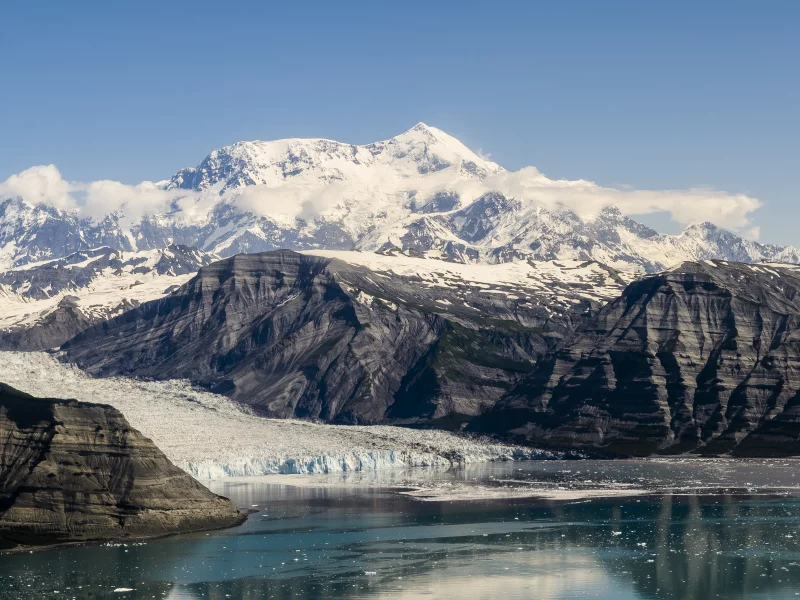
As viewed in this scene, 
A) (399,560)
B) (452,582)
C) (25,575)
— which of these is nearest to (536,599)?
(452,582)

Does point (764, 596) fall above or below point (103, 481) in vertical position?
below

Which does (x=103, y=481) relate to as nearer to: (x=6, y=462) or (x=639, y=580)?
(x=6, y=462)

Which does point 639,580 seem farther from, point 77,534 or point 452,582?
point 77,534

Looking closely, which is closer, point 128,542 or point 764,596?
point 764,596

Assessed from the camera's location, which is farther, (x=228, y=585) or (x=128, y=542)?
(x=128, y=542)

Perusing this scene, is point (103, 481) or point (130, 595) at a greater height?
point (103, 481)

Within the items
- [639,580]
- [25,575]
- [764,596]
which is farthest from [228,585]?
[764,596]

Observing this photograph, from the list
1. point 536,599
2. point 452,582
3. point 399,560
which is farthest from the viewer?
point 399,560

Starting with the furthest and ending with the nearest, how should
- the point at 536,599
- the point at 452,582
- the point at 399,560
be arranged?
the point at 399,560 < the point at 452,582 < the point at 536,599

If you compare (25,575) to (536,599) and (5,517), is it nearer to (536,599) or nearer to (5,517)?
(5,517)
